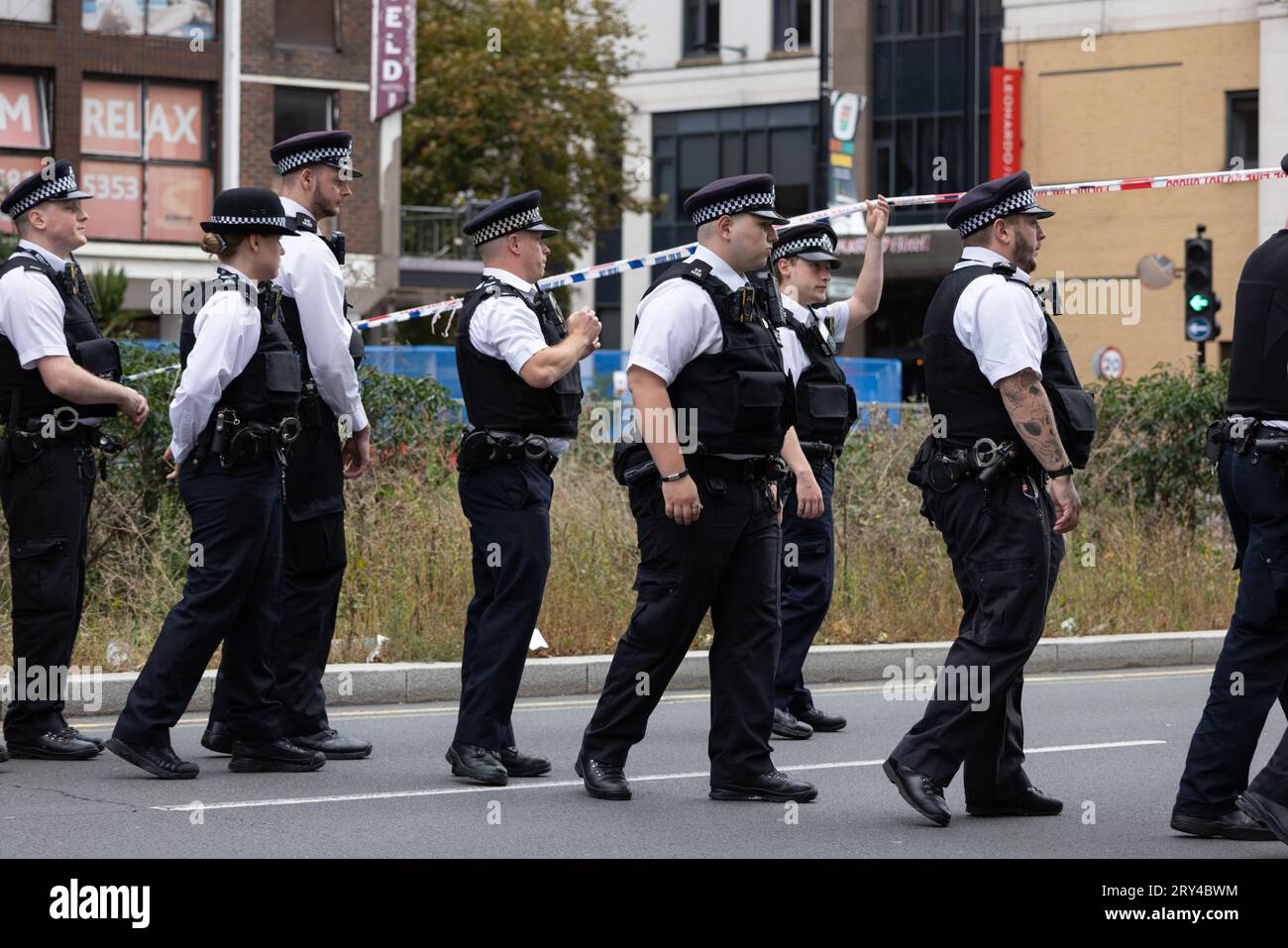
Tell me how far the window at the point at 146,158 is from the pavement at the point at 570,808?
2718 cm

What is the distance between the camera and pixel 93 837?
6.50 m

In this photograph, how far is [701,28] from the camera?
169ft

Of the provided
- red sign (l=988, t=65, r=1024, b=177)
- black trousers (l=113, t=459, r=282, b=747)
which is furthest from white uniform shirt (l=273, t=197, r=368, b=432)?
red sign (l=988, t=65, r=1024, b=177)

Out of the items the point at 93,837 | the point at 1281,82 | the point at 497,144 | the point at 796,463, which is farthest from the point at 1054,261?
the point at 93,837

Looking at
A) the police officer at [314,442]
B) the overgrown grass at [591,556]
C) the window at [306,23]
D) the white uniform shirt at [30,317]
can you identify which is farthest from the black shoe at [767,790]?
the window at [306,23]

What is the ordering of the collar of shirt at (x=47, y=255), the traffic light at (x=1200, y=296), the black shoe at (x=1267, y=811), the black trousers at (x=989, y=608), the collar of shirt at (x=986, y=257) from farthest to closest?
the traffic light at (x=1200, y=296) < the collar of shirt at (x=47, y=255) < the collar of shirt at (x=986, y=257) < the black trousers at (x=989, y=608) < the black shoe at (x=1267, y=811)

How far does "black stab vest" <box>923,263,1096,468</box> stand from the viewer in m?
6.81

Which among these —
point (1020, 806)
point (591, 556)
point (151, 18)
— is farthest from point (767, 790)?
point (151, 18)

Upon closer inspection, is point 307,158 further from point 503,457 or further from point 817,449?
point 817,449

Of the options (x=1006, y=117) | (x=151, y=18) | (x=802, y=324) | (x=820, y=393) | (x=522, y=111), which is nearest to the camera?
(x=802, y=324)

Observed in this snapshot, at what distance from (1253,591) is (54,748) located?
15.6 ft

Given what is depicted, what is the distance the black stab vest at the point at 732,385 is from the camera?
7047 mm

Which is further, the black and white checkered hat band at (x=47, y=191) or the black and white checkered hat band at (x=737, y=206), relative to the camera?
the black and white checkered hat band at (x=47, y=191)

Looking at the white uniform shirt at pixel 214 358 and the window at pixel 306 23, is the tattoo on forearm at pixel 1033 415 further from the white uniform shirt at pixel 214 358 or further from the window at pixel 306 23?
the window at pixel 306 23
